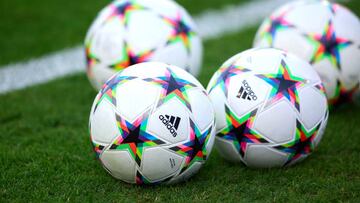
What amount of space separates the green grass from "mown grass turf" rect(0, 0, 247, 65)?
2.83 meters

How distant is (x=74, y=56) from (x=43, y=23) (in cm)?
181

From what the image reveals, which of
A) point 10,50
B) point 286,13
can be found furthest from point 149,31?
point 10,50

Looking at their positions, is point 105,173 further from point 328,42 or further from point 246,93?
point 328,42

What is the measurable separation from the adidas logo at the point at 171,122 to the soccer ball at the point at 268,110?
2.29 feet

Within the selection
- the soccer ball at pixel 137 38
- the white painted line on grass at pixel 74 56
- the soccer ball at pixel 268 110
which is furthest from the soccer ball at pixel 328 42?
the white painted line on grass at pixel 74 56

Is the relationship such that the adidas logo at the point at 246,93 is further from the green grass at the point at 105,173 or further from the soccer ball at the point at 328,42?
the soccer ball at the point at 328,42

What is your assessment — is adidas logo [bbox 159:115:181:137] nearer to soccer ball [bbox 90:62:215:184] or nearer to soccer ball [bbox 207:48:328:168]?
soccer ball [bbox 90:62:215:184]

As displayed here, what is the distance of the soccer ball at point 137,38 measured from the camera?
7.15 metres

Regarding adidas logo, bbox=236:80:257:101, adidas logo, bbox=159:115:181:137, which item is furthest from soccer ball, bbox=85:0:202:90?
adidas logo, bbox=159:115:181:137

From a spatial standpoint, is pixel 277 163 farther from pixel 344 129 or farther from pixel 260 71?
pixel 344 129

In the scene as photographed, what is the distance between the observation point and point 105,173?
5574 millimetres

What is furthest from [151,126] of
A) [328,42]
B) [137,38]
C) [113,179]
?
[328,42]

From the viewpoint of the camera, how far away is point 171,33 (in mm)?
7270

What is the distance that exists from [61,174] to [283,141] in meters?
2.11
